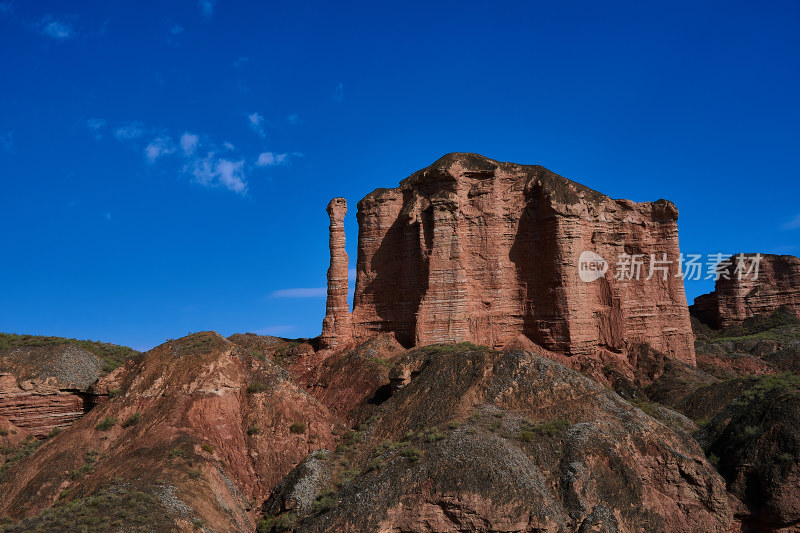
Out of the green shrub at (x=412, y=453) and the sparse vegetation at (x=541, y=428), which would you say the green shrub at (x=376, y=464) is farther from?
the sparse vegetation at (x=541, y=428)

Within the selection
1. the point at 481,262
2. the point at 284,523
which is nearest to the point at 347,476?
the point at 284,523

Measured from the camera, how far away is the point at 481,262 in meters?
41.8

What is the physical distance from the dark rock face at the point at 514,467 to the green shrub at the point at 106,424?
803 cm

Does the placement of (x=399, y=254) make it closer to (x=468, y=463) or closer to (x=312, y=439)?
(x=312, y=439)

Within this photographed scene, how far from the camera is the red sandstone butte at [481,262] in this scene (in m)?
40.4

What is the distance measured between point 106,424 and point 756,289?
7367cm

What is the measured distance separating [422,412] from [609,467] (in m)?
8.23

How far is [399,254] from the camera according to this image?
1702 inches

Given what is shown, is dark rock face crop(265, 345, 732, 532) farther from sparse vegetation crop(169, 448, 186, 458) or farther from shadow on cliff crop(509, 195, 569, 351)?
shadow on cliff crop(509, 195, 569, 351)

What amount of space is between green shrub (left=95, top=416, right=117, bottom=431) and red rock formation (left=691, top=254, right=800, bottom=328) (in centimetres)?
7068

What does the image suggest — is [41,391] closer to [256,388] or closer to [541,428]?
[256,388]

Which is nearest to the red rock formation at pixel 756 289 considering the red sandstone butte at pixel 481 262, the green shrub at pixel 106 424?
the red sandstone butte at pixel 481 262

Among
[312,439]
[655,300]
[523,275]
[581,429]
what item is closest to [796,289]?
[655,300]

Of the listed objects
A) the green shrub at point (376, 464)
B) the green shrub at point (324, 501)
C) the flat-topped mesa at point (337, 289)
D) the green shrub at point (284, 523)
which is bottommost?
the green shrub at point (284, 523)
